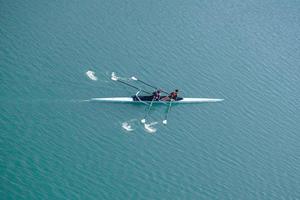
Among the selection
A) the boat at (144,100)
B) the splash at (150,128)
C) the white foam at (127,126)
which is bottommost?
the white foam at (127,126)

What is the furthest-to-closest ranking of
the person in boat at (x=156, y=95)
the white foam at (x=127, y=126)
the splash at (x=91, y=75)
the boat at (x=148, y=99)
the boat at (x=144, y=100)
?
the person in boat at (x=156, y=95)
the splash at (x=91, y=75)
the boat at (x=148, y=99)
the boat at (x=144, y=100)
the white foam at (x=127, y=126)

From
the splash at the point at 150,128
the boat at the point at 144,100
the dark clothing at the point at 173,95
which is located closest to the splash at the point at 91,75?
the boat at the point at 144,100

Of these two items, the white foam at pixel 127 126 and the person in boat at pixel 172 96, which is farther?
the person in boat at pixel 172 96

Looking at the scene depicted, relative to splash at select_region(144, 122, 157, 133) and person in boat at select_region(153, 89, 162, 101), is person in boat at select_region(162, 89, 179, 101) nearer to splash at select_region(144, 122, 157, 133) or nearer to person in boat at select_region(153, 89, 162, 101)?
person in boat at select_region(153, 89, 162, 101)

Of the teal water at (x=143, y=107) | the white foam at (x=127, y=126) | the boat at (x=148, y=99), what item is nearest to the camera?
the teal water at (x=143, y=107)

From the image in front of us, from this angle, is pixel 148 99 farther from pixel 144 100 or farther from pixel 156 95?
pixel 156 95

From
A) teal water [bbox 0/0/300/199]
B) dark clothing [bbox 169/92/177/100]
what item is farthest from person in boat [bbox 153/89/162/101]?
dark clothing [bbox 169/92/177/100]

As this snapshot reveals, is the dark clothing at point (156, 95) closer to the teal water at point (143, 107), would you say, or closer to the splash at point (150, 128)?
the teal water at point (143, 107)

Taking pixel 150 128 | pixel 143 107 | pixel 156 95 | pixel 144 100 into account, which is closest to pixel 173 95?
pixel 156 95

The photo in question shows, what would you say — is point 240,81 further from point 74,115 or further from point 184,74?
point 74,115
